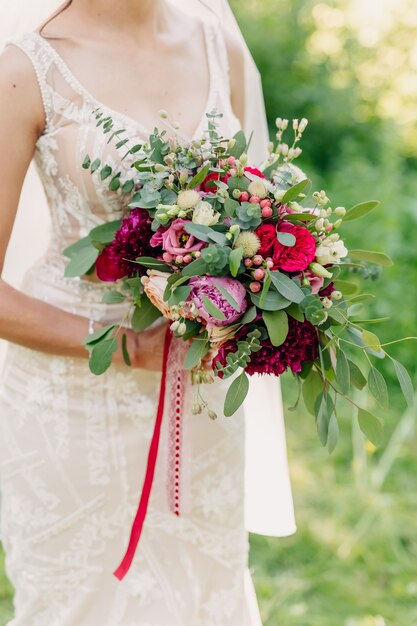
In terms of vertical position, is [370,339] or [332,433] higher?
[370,339]

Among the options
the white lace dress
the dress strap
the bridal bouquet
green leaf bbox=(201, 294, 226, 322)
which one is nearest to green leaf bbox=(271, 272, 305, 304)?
the bridal bouquet

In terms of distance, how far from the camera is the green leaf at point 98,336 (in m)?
1.96

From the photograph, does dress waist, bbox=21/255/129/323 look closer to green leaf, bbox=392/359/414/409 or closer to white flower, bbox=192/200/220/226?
white flower, bbox=192/200/220/226

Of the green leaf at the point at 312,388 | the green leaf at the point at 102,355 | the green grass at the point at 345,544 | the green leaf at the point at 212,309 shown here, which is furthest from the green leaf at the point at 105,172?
the green grass at the point at 345,544

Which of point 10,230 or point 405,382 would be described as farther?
point 10,230

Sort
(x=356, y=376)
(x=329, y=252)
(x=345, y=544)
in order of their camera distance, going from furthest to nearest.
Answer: (x=345, y=544) < (x=356, y=376) < (x=329, y=252)

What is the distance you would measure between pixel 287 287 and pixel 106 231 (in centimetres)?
55

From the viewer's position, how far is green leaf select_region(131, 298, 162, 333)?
6.65 ft

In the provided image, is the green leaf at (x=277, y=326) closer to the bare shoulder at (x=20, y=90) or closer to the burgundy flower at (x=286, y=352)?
the burgundy flower at (x=286, y=352)

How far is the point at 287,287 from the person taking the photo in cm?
166

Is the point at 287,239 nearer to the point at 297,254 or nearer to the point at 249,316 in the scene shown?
the point at 297,254

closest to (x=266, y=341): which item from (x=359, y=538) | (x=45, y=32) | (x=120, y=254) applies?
(x=120, y=254)

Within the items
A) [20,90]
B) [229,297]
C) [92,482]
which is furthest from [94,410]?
[20,90]

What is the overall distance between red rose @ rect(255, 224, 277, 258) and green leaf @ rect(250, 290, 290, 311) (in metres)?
0.08
